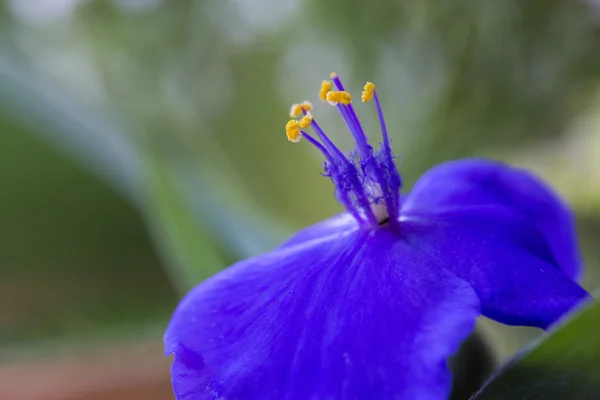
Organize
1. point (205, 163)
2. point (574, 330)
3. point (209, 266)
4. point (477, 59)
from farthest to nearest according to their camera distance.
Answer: point (205, 163) → point (477, 59) → point (209, 266) → point (574, 330)

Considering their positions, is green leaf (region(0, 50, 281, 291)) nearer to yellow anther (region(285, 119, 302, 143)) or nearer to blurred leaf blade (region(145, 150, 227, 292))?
blurred leaf blade (region(145, 150, 227, 292))

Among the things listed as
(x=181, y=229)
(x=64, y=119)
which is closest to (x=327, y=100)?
(x=181, y=229)

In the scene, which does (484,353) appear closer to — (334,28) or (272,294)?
(272,294)

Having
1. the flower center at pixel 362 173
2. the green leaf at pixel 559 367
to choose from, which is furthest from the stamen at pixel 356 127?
the green leaf at pixel 559 367

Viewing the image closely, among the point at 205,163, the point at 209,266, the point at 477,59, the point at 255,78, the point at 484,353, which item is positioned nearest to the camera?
the point at 484,353

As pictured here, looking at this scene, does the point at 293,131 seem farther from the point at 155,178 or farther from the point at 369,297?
the point at 155,178

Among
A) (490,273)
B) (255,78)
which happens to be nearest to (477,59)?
(255,78)
